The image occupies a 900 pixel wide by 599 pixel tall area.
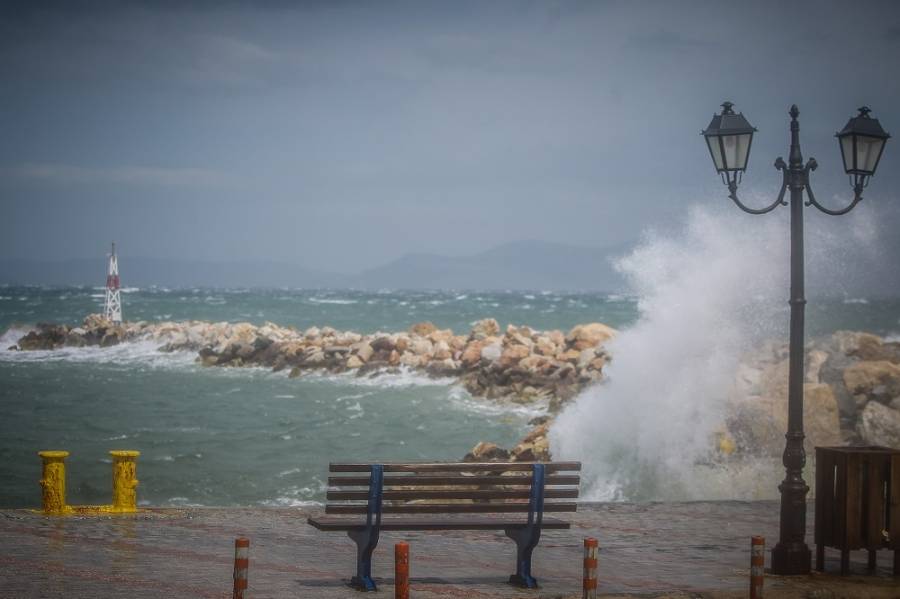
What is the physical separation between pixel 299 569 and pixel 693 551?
3.45m

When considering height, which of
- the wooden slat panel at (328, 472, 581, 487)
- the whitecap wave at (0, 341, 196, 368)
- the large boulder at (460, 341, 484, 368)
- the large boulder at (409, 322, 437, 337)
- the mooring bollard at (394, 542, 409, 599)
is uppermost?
the wooden slat panel at (328, 472, 581, 487)

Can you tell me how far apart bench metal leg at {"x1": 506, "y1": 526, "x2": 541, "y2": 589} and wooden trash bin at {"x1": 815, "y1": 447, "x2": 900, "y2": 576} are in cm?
239

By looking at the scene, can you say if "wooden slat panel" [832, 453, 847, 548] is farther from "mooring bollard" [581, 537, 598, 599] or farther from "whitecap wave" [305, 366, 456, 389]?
"whitecap wave" [305, 366, 456, 389]

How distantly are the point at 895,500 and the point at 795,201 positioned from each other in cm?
251

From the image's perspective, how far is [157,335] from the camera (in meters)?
50.6

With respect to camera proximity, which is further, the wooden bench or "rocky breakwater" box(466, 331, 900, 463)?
"rocky breakwater" box(466, 331, 900, 463)

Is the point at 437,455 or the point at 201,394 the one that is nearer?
the point at 437,455

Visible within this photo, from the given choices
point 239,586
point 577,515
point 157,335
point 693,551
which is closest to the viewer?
point 239,586

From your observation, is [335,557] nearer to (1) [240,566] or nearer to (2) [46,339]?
(1) [240,566]

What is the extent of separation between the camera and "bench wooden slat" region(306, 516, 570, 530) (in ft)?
23.9

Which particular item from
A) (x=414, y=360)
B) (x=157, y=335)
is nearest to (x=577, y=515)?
(x=414, y=360)

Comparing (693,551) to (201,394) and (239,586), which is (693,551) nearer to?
(239,586)

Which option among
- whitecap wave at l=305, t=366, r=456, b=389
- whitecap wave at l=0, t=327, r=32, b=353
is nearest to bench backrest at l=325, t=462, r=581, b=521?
whitecap wave at l=305, t=366, r=456, b=389

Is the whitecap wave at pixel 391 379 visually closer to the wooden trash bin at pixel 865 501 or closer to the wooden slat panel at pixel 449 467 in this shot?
the wooden trash bin at pixel 865 501
